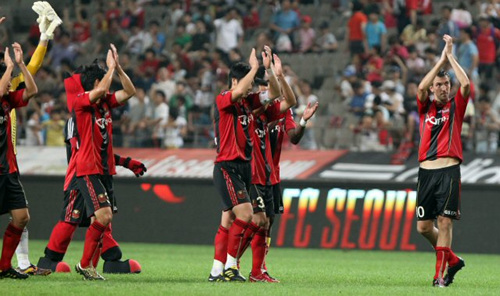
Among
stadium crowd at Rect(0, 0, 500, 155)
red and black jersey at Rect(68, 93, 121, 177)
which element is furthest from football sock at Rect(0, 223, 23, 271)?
stadium crowd at Rect(0, 0, 500, 155)

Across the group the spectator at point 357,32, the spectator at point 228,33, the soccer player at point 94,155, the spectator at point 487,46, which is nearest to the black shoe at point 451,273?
the soccer player at point 94,155

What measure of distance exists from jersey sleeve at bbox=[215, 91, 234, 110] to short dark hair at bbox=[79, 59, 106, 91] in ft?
4.84

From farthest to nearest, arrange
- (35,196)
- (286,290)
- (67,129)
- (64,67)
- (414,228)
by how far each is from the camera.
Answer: (64,67) → (35,196) → (414,228) → (67,129) → (286,290)

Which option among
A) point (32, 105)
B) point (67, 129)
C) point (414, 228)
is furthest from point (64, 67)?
point (67, 129)

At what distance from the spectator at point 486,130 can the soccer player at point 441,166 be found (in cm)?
Result: 818

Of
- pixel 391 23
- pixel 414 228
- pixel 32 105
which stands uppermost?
pixel 391 23

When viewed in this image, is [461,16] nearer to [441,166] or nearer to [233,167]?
[441,166]

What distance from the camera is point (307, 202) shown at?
21.4 meters

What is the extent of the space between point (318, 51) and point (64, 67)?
6.41 m

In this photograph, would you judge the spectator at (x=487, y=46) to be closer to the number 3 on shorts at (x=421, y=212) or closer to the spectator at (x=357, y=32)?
the spectator at (x=357, y=32)

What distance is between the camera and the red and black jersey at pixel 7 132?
41.7ft

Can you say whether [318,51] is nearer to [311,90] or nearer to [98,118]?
[311,90]

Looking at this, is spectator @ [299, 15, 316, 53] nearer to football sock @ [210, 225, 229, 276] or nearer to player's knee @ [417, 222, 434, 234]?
player's knee @ [417, 222, 434, 234]

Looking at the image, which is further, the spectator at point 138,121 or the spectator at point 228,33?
the spectator at point 228,33
